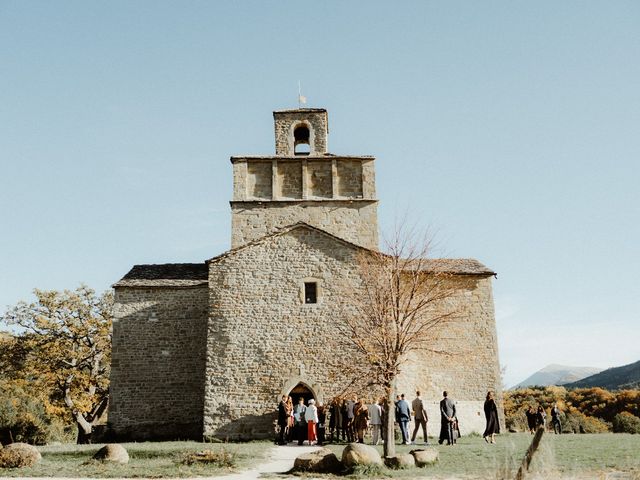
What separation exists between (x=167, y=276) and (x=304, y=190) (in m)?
6.80

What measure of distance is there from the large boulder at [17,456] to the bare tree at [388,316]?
25.7 ft

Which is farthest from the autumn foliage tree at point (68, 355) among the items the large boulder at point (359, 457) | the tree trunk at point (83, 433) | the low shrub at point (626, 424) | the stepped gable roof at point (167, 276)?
the low shrub at point (626, 424)

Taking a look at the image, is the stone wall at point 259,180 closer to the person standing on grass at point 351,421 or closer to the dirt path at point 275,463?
Answer: the person standing on grass at point 351,421

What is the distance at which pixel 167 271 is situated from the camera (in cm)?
2231

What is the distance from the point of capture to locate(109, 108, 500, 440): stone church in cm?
1825

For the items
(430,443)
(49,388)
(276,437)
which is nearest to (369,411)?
(430,443)

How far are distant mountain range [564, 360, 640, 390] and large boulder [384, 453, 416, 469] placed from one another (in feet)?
184

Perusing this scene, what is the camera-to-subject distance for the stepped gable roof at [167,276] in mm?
21000

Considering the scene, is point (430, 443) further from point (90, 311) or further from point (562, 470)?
point (90, 311)

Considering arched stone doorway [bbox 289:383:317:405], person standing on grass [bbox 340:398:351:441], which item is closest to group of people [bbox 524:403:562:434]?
person standing on grass [bbox 340:398:351:441]

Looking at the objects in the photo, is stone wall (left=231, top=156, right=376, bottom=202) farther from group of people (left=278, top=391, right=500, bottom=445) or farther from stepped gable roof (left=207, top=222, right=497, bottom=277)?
group of people (left=278, top=391, right=500, bottom=445)

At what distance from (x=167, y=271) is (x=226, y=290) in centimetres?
439

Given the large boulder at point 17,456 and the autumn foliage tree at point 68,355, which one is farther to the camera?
the autumn foliage tree at point 68,355

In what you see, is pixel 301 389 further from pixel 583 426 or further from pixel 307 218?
pixel 583 426
